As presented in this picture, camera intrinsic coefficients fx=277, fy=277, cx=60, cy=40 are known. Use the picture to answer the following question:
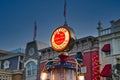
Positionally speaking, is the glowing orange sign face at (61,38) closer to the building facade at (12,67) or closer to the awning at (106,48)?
the awning at (106,48)

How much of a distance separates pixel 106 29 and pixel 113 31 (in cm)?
97

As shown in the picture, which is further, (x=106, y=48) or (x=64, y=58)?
(x=106, y=48)

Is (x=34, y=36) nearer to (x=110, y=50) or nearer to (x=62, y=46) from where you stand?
(x=110, y=50)

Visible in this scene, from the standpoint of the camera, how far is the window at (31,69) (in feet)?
118

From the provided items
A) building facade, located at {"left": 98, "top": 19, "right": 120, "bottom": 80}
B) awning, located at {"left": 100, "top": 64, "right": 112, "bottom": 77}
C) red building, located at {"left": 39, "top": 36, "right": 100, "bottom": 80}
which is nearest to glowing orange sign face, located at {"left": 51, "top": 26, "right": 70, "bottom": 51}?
building facade, located at {"left": 98, "top": 19, "right": 120, "bottom": 80}

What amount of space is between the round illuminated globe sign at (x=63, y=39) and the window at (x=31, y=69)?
28.7 metres

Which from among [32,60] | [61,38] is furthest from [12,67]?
[61,38]

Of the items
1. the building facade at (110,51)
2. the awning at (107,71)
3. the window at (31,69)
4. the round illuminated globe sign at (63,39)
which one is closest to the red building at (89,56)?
the building facade at (110,51)

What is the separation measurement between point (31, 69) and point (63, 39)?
3001 centimetres

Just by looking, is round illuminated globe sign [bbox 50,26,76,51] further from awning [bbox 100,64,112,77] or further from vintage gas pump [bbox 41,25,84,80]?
awning [bbox 100,64,112,77]

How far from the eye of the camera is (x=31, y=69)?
120 feet

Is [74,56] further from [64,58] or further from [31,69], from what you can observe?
[64,58]

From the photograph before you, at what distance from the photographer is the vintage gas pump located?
7102mm

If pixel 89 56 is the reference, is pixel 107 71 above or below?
below
